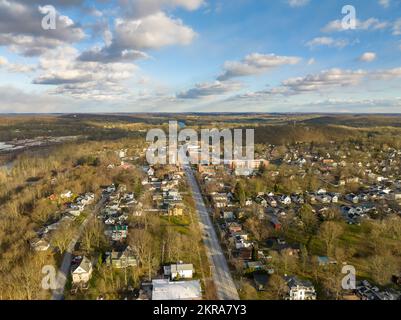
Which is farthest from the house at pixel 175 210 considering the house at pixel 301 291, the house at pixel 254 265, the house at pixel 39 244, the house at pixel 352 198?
the house at pixel 352 198

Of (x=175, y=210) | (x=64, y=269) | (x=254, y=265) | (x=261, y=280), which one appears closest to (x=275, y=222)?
(x=254, y=265)

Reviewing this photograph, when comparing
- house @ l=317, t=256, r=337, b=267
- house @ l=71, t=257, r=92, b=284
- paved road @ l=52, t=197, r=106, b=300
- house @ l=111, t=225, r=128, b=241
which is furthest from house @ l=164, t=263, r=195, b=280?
house @ l=317, t=256, r=337, b=267

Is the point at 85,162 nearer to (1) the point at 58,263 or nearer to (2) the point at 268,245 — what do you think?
(1) the point at 58,263

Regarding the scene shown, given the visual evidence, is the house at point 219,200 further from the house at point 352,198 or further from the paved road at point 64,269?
the house at point 352,198

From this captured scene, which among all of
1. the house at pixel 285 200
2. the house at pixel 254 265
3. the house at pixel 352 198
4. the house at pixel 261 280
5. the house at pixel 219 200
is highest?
the house at pixel 219 200

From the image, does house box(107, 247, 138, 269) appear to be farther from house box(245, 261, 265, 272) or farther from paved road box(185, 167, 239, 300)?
house box(245, 261, 265, 272)

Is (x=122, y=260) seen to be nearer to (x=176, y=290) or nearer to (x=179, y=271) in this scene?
(x=179, y=271)
